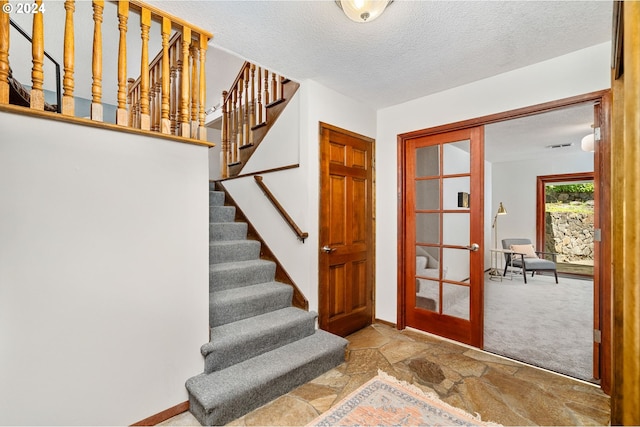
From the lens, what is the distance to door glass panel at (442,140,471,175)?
2839 millimetres

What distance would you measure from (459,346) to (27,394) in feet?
10.4

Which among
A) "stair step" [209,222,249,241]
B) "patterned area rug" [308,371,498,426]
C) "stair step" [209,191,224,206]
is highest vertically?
"stair step" [209,191,224,206]

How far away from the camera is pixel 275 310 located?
2691mm

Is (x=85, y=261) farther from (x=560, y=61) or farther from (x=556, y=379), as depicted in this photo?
(x=560, y=61)

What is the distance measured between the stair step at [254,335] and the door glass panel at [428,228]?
57.1 inches

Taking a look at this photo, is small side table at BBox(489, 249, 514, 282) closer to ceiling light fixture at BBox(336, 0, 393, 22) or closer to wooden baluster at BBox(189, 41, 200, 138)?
ceiling light fixture at BBox(336, 0, 393, 22)

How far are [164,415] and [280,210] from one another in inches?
71.7

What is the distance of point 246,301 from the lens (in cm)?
247

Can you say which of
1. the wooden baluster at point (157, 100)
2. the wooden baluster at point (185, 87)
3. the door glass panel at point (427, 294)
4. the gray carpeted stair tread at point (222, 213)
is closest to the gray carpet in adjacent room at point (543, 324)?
the door glass panel at point (427, 294)

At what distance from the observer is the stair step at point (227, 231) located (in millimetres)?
3171

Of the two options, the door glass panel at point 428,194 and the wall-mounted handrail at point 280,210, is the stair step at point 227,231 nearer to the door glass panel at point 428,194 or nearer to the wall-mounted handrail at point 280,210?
the wall-mounted handrail at point 280,210

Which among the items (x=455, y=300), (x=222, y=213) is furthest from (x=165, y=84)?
(x=455, y=300)

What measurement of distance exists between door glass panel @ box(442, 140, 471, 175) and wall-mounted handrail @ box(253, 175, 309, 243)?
5.31ft

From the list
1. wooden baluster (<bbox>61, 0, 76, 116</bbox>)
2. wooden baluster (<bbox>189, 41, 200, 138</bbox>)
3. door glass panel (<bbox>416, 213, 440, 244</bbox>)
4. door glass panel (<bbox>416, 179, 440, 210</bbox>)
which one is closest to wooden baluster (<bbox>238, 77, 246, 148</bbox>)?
wooden baluster (<bbox>189, 41, 200, 138</bbox>)
